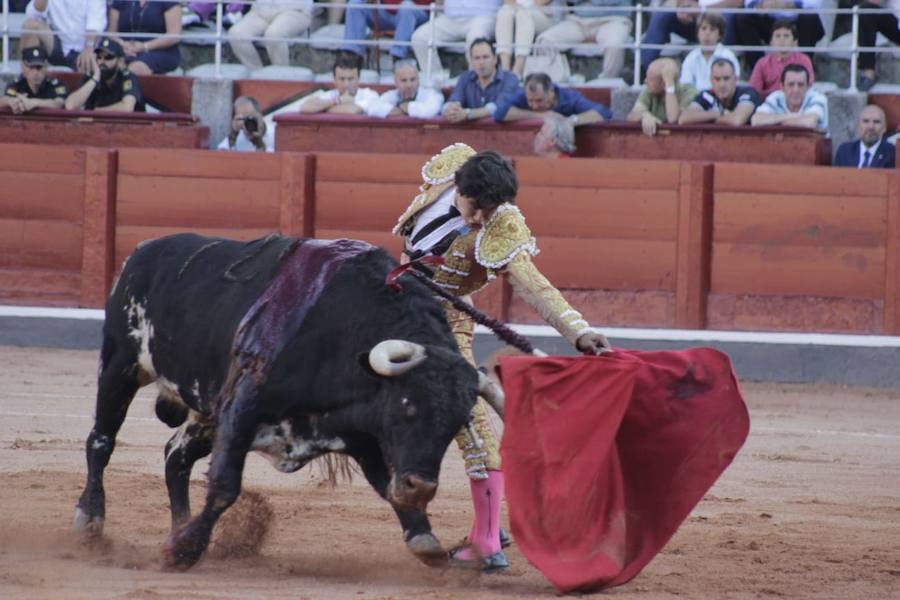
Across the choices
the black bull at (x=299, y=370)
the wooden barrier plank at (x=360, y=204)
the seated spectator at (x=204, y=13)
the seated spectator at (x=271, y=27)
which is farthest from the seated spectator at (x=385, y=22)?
the black bull at (x=299, y=370)

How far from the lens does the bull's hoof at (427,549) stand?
3660 millimetres

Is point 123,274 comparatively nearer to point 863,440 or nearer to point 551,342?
point 863,440

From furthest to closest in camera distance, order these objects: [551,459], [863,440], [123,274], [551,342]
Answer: [551,342] → [863,440] → [123,274] → [551,459]

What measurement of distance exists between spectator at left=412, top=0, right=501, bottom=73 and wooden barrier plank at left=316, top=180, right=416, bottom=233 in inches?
42.8

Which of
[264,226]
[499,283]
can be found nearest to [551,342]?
[499,283]

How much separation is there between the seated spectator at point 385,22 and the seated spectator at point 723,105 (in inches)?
77.1

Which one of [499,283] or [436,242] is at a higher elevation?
[436,242]

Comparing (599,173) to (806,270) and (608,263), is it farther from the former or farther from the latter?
(806,270)

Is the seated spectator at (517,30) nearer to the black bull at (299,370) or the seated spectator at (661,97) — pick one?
the seated spectator at (661,97)

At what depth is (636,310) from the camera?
888 centimetres

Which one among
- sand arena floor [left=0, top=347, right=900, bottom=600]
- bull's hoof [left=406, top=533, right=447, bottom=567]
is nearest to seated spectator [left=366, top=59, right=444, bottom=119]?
sand arena floor [left=0, top=347, right=900, bottom=600]

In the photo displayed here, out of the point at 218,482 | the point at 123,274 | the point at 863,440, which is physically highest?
the point at 123,274

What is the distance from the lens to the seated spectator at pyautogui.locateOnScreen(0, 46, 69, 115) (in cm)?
949

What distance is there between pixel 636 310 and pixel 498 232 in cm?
516
